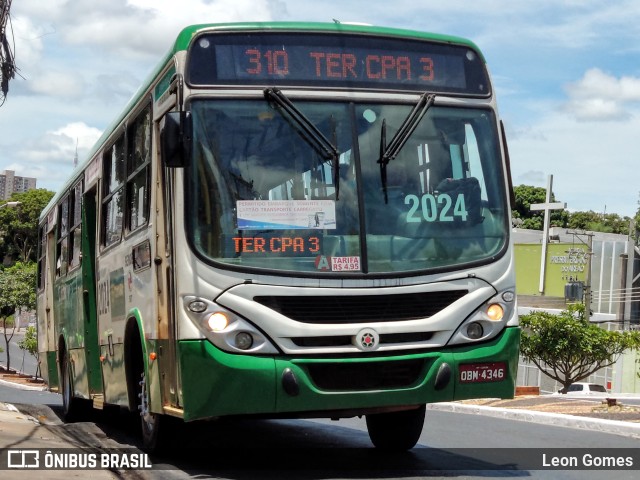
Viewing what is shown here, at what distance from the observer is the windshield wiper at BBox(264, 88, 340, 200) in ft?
27.6

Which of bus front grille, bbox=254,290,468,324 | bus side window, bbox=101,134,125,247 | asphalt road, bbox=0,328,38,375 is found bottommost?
asphalt road, bbox=0,328,38,375

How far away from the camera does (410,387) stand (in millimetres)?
8320

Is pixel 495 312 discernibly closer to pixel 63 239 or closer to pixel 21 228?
pixel 63 239

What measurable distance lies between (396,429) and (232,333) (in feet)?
9.18

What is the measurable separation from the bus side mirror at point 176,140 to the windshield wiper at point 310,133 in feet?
2.27

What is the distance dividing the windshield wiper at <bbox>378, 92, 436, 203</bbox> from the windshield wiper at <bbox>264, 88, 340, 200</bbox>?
0.35 m

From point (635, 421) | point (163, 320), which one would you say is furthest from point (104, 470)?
point (635, 421)

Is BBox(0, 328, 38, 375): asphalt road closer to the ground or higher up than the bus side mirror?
closer to the ground

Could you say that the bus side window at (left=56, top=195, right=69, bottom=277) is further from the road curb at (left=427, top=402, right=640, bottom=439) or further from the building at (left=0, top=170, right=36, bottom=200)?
the building at (left=0, top=170, right=36, bottom=200)

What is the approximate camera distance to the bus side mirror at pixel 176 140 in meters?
8.05

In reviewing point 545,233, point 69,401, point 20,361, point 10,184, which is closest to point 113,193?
point 69,401

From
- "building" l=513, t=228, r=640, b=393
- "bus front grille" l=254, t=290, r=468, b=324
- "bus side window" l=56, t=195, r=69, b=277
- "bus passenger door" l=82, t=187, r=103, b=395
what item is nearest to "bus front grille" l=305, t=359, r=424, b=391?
"bus front grille" l=254, t=290, r=468, b=324

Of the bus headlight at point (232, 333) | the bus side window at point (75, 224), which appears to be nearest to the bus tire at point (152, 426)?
the bus headlight at point (232, 333)

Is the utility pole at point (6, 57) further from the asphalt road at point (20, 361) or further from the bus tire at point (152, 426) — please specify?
the asphalt road at point (20, 361)
